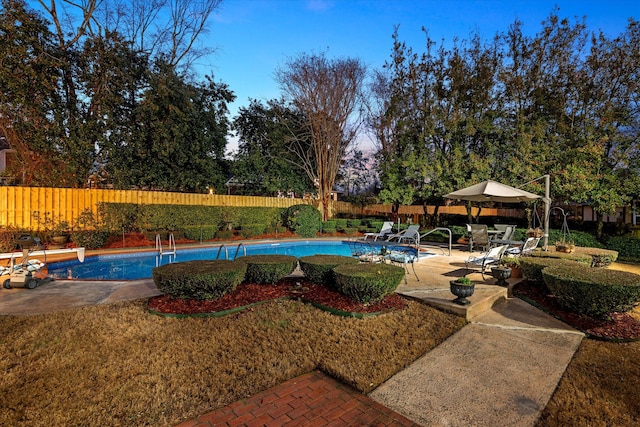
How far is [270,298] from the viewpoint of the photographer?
4.78m

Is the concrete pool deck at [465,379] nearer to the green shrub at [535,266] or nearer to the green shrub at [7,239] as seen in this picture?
the green shrub at [535,266]

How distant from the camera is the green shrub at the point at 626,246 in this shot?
980cm

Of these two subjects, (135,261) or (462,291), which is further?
(135,261)

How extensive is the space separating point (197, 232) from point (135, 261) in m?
3.50

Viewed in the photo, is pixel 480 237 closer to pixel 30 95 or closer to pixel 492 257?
pixel 492 257

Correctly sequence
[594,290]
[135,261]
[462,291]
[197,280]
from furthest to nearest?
[135,261]
[462,291]
[197,280]
[594,290]

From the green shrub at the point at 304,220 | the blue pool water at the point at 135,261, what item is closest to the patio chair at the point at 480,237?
the blue pool water at the point at 135,261

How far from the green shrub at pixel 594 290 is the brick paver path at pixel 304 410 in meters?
3.08

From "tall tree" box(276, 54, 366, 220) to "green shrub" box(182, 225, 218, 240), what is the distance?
7.08 meters

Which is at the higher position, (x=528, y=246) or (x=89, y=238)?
(x=528, y=246)

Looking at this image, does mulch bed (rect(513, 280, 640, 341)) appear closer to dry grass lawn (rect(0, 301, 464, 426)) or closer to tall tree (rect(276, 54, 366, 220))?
dry grass lawn (rect(0, 301, 464, 426))

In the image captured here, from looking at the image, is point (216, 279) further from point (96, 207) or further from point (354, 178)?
point (354, 178)

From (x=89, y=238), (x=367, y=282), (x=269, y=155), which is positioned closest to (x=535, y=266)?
(x=367, y=282)

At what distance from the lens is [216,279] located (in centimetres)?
422
